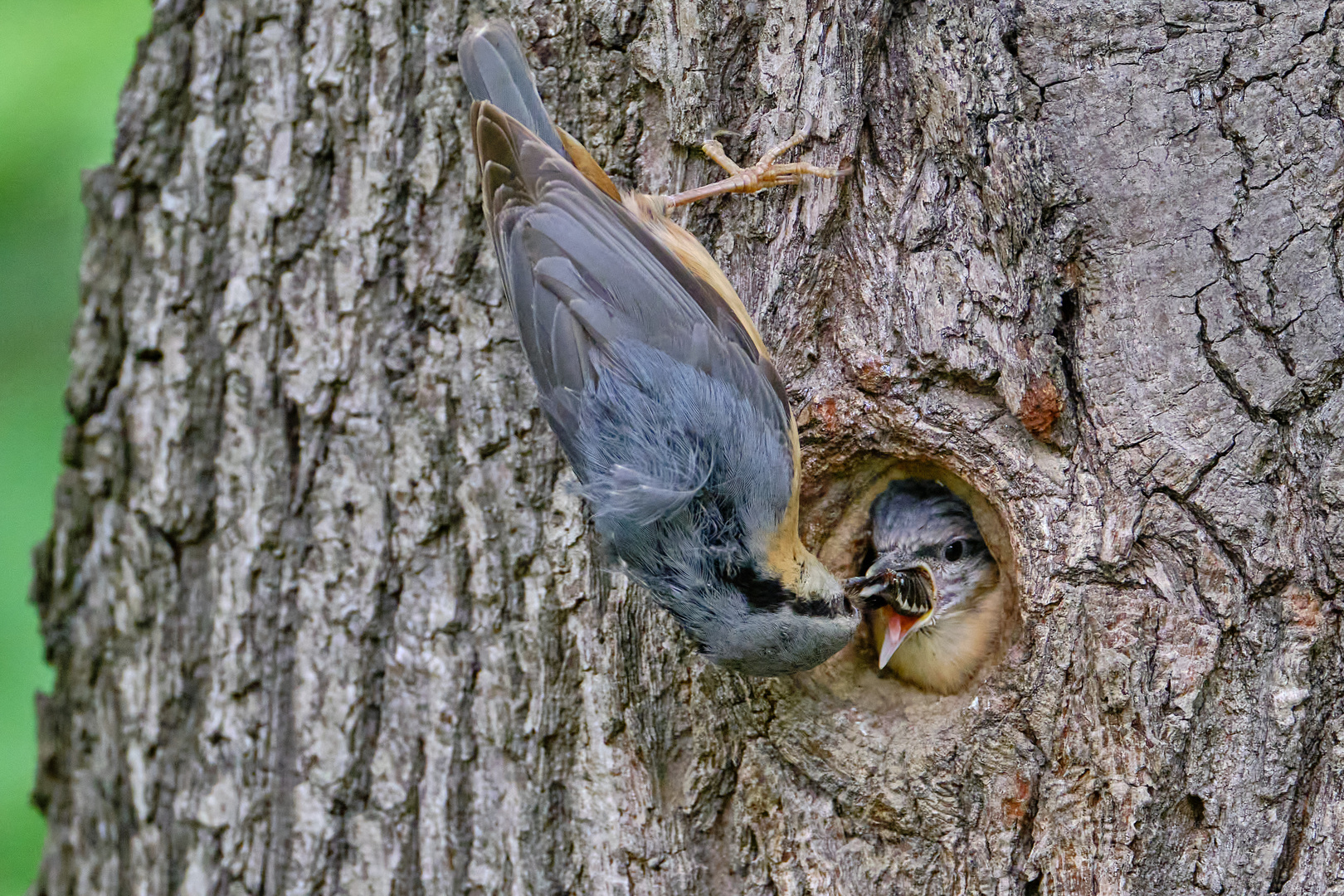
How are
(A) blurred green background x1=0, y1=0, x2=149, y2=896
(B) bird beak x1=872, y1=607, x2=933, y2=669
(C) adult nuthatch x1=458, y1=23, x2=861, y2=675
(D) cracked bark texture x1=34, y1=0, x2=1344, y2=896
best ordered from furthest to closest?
1. (A) blurred green background x1=0, y1=0, x2=149, y2=896
2. (B) bird beak x1=872, y1=607, x2=933, y2=669
3. (C) adult nuthatch x1=458, y1=23, x2=861, y2=675
4. (D) cracked bark texture x1=34, y1=0, x2=1344, y2=896

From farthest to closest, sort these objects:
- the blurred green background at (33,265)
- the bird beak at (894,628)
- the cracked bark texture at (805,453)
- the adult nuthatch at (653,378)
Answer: the blurred green background at (33,265) → the bird beak at (894,628) → the adult nuthatch at (653,378) → the cracked bark texture at (805,453)

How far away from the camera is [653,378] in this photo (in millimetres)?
2227

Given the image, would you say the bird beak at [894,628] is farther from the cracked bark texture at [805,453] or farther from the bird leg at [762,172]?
the bird leg at [762,172]

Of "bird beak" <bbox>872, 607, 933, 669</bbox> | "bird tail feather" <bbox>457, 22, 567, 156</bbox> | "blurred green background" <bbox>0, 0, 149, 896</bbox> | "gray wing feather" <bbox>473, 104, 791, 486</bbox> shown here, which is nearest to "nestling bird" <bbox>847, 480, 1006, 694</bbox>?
"bird beak" <bbox>872, 607, 933, 669</bbox>

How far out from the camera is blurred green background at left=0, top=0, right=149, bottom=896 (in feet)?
9.44

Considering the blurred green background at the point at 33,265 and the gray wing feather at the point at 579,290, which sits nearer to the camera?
the gray wing feather at the point at 579,290

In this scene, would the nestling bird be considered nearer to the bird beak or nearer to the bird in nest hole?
the bird beak

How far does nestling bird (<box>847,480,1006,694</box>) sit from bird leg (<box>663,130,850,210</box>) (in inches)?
30.8

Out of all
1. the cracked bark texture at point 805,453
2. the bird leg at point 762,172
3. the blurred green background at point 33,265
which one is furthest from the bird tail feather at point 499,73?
the blurred green background at point 33,265

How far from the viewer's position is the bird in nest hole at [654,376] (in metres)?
2.14

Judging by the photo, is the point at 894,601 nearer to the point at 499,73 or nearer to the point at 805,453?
the point at 805,453

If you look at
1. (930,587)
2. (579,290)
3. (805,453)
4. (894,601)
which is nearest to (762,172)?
(579,290)

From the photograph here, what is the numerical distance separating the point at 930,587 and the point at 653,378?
101 centimetres

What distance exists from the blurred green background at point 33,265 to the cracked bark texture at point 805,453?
0.88 feet
